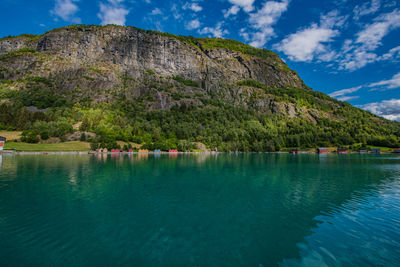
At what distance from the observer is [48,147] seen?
131000 mm

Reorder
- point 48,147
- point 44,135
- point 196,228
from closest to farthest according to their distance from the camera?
point 196,228 → point 48,147 → point 44,135

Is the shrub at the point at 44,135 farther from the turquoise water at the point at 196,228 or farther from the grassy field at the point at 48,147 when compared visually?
the turquoise water at the point at 196,228

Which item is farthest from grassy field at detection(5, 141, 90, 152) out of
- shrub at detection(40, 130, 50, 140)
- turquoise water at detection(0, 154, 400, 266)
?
turquoise water at detection(0, 154, 400, 266)

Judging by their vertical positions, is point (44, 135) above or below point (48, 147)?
above

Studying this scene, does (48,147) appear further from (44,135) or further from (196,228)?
(196,228)

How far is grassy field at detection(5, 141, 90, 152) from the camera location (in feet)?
397

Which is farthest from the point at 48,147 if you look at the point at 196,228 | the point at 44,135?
the point at 196,228

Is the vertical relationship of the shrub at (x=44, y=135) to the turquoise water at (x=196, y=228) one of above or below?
above

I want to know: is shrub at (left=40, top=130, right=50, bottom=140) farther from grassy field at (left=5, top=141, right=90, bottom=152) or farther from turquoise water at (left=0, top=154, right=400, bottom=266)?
turquoise water at (left=0, top=154, right=400, bottom=266)

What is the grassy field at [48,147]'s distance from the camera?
121 meters

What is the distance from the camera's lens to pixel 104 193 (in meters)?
25.2

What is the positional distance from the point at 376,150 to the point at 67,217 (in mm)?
225000

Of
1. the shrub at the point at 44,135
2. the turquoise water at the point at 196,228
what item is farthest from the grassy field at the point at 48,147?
the turquoise water at the point at 196,228

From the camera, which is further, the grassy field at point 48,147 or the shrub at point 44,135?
the shrub at point 44,135
